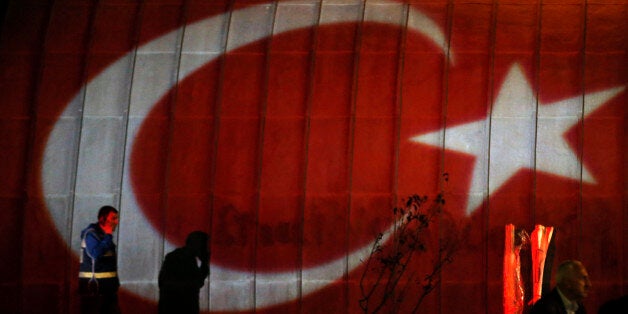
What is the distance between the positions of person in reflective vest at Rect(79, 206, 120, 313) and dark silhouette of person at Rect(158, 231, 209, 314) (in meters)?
1.16

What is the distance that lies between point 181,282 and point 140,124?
18.3 feet

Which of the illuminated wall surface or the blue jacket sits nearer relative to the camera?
the blue jacket

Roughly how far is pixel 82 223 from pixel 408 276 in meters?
6.14

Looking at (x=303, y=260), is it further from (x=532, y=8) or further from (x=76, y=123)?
(x=532, y=8)

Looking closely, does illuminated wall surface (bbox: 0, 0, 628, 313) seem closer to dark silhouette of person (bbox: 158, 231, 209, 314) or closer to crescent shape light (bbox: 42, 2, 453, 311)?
crescent shape light (bbox: 42, 2, 453, 311)

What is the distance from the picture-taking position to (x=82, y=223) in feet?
62.3

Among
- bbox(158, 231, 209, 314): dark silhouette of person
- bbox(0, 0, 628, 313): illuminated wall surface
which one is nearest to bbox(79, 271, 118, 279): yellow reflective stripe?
bbox(158, 231, 209, 314): dark silhouette of person

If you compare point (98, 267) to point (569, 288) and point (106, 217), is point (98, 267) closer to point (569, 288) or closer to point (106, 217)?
point (106, 217)

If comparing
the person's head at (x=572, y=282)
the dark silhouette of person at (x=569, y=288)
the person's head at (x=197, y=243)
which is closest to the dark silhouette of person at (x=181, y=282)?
the person's head at (x=197, y=243)

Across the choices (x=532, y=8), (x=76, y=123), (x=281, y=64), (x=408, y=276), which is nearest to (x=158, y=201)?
(x=76, y=123)

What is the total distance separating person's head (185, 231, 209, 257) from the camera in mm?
14604

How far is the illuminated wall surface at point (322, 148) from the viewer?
1861 cm

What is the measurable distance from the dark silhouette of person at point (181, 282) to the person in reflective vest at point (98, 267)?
1.16 m

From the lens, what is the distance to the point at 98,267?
1512 centimetres
